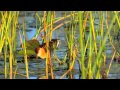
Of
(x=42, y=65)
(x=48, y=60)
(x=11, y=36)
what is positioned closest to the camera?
(x=48, y=60)

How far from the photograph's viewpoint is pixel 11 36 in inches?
100

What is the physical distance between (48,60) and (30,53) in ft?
3.01
